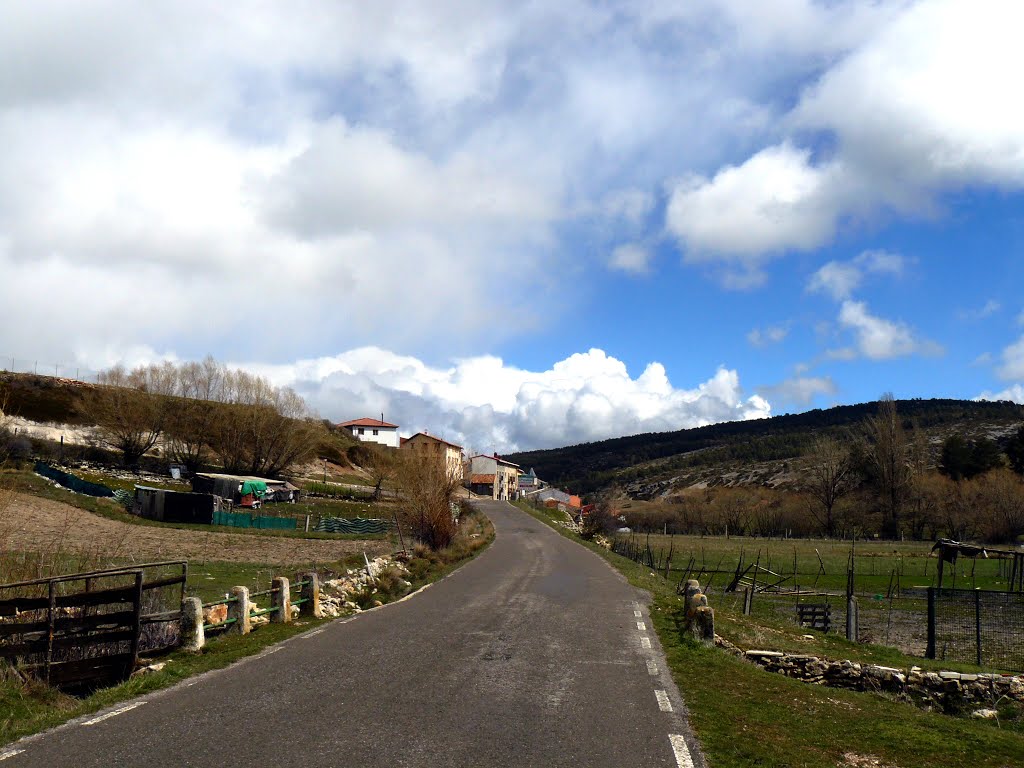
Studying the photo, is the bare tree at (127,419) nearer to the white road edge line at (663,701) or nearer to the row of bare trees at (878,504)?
the row of bare trees at (878,504)

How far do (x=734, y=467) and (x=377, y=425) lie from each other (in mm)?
80476

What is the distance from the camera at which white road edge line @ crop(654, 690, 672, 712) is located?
920 cm

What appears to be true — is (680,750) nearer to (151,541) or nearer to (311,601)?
(311,601)

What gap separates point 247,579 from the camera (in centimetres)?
2478

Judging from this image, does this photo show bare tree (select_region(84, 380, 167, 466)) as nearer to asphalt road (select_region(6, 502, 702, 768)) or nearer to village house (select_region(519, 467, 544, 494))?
asphalt road (select_region(6, 502, 702, 768))

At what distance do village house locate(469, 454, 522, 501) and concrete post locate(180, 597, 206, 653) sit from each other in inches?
4224

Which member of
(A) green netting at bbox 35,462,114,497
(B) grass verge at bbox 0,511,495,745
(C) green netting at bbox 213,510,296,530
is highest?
(A) green netting at bbox 35,462,114,497

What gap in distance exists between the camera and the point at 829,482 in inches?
3757

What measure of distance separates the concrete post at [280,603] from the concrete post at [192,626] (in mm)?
2748

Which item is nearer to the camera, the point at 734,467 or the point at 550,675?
the point at 550,675

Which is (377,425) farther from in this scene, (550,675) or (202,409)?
(550,675)

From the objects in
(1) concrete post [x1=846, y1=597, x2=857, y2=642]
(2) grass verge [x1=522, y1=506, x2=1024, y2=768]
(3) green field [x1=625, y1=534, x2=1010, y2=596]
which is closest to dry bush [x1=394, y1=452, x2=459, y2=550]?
(3) green field [x1=625, y1=534, x2=1010, y2=596]

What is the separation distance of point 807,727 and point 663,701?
1.75 m

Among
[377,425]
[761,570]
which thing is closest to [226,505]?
[761,570]
